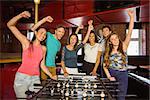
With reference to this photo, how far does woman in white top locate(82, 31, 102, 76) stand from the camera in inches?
124

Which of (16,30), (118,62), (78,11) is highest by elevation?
(78,11)

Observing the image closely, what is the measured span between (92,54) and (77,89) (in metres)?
1.01

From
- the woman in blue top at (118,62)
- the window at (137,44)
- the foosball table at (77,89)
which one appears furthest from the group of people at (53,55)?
the window at (137,44)

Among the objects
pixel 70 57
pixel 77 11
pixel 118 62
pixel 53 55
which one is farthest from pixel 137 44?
pixel 118 62

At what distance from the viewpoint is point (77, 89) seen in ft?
7.32

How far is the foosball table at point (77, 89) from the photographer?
1.96m

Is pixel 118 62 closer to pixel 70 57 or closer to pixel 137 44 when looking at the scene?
pixel 70 57

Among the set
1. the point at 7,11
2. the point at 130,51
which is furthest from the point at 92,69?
the point at 130,51

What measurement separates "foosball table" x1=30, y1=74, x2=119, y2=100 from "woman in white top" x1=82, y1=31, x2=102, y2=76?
556 millimetres

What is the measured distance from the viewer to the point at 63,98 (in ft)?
6.38

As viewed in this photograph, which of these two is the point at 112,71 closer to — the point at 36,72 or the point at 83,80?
the point at 83,80

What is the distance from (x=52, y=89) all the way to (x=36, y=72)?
31cm

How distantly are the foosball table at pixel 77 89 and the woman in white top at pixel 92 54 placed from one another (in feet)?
1.82

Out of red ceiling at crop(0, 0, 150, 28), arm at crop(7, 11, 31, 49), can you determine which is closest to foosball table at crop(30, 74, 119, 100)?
arm at crop(7, 11, 31, 49)
